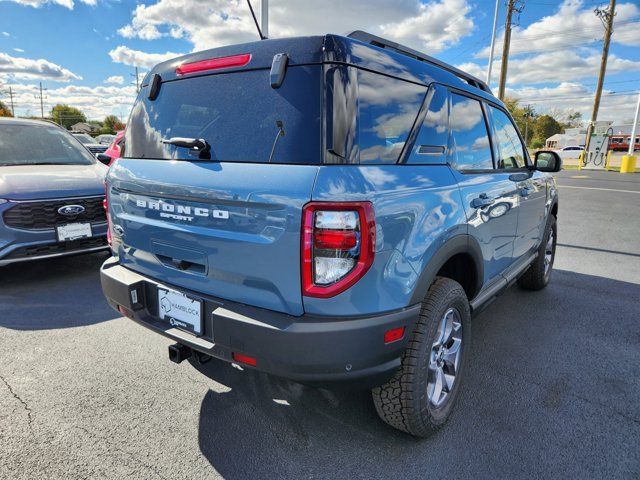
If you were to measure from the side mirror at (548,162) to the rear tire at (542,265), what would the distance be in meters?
0.71

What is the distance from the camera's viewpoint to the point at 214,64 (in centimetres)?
216

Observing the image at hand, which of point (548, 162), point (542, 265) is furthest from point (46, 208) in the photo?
point (542, 265)

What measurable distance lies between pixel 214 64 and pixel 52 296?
3.15 metres

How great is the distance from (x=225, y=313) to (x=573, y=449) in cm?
187

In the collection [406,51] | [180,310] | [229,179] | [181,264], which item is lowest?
[180,310]

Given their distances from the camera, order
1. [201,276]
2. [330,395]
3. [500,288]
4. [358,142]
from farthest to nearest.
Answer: [500,288]
[330,395]
[201,276]
[358,142]

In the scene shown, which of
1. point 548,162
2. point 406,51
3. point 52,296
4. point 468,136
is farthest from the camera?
point 52,296

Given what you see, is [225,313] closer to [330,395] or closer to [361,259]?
[361,259]

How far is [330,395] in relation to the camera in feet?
8.42

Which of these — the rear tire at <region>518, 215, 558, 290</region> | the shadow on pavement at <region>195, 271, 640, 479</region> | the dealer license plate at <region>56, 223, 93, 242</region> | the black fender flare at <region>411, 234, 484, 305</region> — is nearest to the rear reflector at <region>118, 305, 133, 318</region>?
the shadow on pavement at <region>195, 271, 640, 479</region>

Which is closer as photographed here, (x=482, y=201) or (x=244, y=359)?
(x=244, y=359)

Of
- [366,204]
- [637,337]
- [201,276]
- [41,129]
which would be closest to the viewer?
[366,204]

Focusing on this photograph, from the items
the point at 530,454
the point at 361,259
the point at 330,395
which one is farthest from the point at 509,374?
the point at 361,259

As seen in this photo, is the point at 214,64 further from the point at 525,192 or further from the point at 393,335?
the point at 525,192
